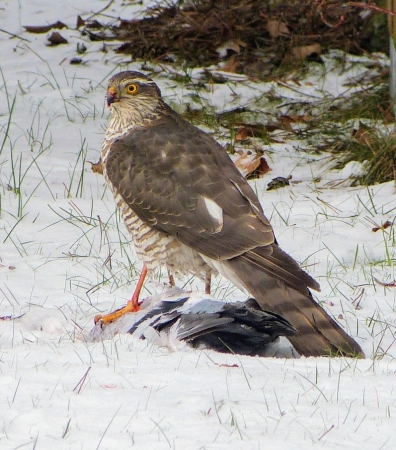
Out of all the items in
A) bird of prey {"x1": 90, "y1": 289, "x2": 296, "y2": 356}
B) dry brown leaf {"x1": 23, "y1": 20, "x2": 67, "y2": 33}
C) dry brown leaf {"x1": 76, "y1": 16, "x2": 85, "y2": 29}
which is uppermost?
bird of prey {"x1": 90, "y1": 289, "x2": 296, "y2": 356}

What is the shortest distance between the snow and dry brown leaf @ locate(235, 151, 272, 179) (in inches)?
3.8

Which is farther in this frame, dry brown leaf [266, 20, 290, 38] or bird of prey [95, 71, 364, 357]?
dry brown leaf [266, 20, 290, 38]

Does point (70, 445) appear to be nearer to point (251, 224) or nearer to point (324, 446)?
point (324, 446)

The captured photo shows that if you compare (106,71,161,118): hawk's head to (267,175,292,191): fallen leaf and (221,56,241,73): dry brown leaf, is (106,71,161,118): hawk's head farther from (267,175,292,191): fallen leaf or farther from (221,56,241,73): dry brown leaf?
(221,56,241,73): dry brown leaf

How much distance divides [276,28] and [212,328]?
249 inches

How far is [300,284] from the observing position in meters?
4.19

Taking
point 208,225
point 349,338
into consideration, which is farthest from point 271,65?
point 349,338

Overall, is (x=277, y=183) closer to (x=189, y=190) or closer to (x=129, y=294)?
(x=129, y=294)

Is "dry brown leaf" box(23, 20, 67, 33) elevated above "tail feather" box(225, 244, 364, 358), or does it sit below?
below

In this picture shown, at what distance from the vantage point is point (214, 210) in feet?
15.2

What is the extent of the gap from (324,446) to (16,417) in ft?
3.17

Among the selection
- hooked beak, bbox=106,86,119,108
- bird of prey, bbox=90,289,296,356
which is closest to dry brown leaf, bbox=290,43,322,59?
hooked beak, bbox=106,86,119,108

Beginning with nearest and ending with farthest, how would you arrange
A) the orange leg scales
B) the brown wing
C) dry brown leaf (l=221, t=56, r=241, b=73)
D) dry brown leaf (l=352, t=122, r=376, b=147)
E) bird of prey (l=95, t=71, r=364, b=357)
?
bird of prey (l=95, t=71, r=364, b=357), the orange leg scales, the brown wing, dry brown leaf (l=352, t=122, r=376, b=147), dry brown leaf (l=221, t=56, r=241, b=73)

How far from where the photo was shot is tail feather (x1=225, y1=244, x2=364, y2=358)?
404 centimetres
